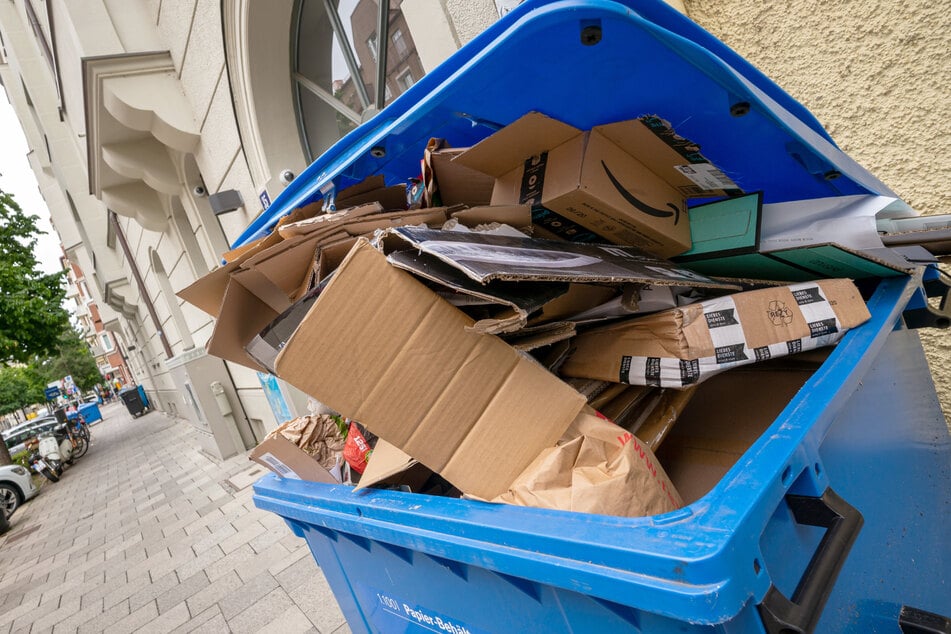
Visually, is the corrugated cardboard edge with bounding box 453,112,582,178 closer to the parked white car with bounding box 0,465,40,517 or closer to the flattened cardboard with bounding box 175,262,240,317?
the flattened cardboard with bounding box 175,262,240,317

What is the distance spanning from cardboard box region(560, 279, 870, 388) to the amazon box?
1.15 ft

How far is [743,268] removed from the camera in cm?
139

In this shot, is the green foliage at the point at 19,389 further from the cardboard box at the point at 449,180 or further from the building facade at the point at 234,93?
the cardboard box at the point at 449,180

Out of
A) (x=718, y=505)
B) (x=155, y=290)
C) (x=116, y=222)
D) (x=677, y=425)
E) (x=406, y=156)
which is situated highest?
(x=116, y=222)

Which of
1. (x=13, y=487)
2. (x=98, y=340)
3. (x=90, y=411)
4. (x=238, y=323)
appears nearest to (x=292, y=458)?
(x=238, y=323)

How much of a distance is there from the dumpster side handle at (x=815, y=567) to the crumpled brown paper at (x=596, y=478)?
23 cm

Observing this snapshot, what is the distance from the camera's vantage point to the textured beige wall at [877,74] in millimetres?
1738

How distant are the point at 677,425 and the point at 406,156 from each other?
111 centimetres

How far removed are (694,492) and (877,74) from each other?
1.81m

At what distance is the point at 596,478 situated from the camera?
84 cm

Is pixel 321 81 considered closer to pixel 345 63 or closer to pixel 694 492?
pixel 345 63

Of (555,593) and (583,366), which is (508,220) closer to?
(583,366)

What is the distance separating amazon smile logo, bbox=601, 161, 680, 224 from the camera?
4.07ft

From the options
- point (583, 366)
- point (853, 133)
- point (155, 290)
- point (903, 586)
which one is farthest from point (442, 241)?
point (155, 290)
